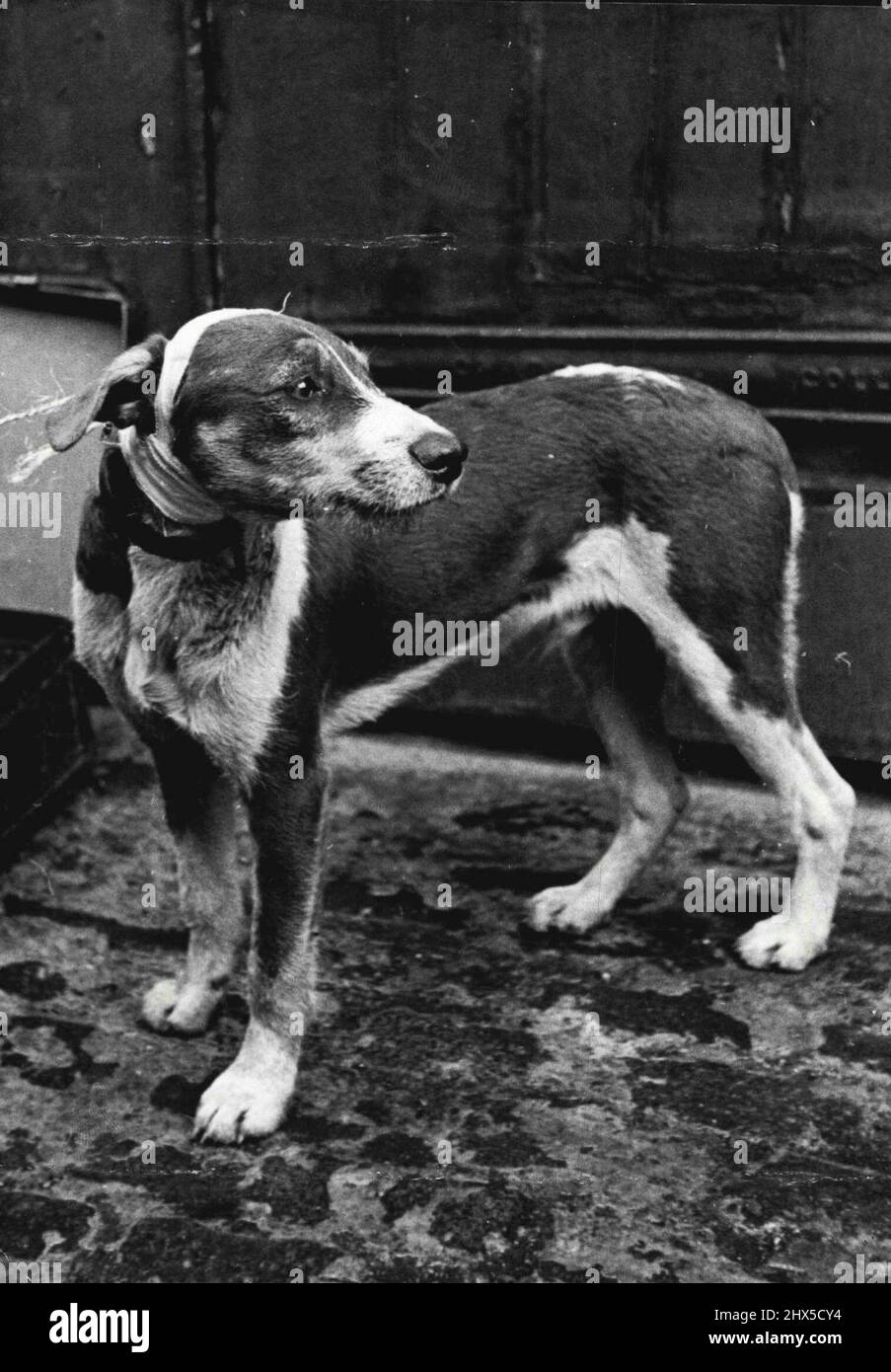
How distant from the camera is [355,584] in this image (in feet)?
12.0

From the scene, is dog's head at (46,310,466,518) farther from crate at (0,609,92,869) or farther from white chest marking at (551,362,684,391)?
crate at (0,609,92,869)

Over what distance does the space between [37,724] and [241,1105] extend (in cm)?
180

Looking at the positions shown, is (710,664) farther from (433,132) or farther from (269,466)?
(433,132)

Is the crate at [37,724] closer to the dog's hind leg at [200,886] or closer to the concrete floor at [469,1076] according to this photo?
the concrete floor at [469,1076]

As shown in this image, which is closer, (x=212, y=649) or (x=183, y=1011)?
(x=212, y=649)

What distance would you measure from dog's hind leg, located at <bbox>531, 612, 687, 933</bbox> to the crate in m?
1.60

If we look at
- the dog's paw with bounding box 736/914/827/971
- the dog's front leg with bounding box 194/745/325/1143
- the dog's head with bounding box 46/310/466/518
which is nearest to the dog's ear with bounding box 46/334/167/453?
the dog's head with bounding box 46/310/466/518

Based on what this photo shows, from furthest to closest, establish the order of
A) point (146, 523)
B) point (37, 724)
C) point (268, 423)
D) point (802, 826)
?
1. point (37, 724)
2. point (802, 826)
3. point (146, 523)
4. point (268, 423)

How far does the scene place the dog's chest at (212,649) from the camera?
3.32m

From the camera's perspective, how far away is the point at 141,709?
3449mm

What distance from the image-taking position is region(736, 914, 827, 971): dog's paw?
4.07 m

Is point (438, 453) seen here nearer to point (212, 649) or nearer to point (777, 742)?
point (212, 649)

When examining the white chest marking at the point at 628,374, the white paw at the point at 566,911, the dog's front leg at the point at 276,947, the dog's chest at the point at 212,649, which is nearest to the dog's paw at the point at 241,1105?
the dog's front leg at the point at 276,947

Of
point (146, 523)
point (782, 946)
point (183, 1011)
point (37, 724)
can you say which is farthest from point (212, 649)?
point (782, 946)
